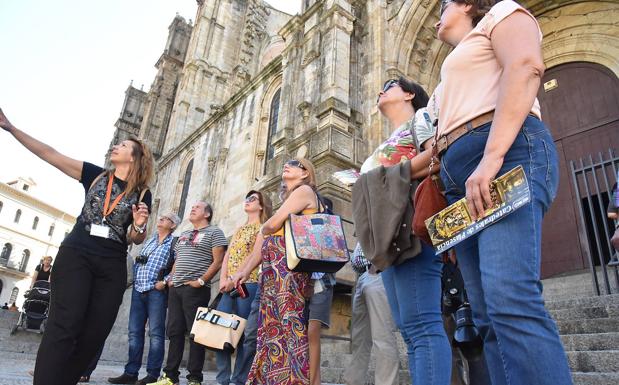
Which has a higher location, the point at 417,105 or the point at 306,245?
the point at 417,105

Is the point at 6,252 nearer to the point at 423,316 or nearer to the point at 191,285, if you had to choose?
the point at 191,285

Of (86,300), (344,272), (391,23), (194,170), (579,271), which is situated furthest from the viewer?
(194,170)

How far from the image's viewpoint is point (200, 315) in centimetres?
382

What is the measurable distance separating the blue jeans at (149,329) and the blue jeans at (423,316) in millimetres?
3367

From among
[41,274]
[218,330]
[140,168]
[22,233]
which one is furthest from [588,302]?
[22,233]

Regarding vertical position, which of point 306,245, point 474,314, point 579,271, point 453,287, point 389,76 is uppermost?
point 389,76

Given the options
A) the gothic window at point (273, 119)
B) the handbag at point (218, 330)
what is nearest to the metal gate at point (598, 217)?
the handbag at point (218, 330)

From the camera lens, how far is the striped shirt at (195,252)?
4.55 metres

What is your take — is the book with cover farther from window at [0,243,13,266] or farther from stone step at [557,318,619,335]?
window at [0,243,13,266]

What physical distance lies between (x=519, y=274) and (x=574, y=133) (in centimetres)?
733

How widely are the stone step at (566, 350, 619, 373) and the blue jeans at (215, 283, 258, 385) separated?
2.81 m

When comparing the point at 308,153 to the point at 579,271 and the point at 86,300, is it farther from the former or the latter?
the point at 86,300

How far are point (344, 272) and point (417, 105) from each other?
475 cm

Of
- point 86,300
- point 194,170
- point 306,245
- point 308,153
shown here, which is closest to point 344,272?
point 308,153
